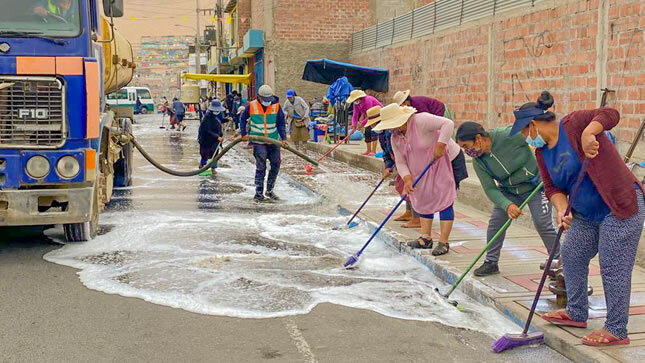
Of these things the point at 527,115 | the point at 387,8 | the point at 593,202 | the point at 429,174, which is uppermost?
the point at 387,8

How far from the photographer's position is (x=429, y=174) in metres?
7.48

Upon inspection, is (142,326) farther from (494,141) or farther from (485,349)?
(494,141)

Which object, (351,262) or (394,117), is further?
(394,117)

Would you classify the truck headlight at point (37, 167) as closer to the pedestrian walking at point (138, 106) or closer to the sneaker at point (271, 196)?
the sneaker at point (271, 196)

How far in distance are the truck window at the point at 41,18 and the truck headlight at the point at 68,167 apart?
1176mm

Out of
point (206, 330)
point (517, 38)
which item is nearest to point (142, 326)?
point (206, 330)

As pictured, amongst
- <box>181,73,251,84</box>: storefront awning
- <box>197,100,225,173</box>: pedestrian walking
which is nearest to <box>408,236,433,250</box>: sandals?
<box>197,100,225,173</box>: pedestrian walking

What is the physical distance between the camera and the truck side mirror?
315 inches

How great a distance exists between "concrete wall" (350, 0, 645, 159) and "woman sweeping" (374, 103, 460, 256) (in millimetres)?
3696

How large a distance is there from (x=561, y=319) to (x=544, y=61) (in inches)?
318

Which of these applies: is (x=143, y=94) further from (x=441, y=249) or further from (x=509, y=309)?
(x=509, y=309)

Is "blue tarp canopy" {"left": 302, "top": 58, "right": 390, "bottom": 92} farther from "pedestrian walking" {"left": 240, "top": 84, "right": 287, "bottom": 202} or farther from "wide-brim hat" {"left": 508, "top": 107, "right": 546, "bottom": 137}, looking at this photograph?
"wide-brim hat" {"left": 508, "top": 107, "right": 546, "bottom": 137}

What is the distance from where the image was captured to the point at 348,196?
11961 millimetres

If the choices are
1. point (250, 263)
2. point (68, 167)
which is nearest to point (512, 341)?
point (250, 263)
